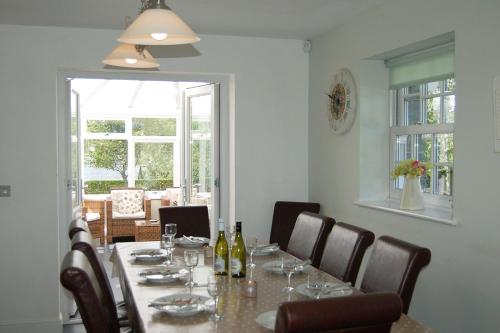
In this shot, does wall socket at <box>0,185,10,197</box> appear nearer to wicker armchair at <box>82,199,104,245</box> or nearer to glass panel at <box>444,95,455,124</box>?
wicker armchair at <box>82,199,104,245</box>

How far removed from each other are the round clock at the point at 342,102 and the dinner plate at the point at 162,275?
7.05ft

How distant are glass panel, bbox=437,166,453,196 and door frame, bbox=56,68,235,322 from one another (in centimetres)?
190

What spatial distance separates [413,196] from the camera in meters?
3.69

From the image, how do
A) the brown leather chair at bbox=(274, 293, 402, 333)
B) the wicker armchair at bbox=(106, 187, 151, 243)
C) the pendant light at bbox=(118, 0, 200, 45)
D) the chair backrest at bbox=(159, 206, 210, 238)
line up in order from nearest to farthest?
the brown leather chair at bbox=(274, 293, 402, 333), the pendant light at bbox=(118, 0, 200, 45), the chair backrest at bbox=(159, 206, 210, 238), the wicker armchair at bbox=(106, 187, 151, 243)

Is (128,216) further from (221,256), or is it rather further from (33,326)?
(221,256)

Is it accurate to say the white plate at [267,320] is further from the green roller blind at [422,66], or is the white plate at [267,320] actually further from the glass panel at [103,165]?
the glass panel at [103,165]

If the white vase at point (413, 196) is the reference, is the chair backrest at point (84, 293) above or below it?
below

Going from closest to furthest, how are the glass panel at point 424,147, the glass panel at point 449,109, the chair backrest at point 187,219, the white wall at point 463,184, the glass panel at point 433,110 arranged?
the white wall at point 463,184 → the glass panel at point 449,109 → the glass panel at point 433,110 → the glass panel at point 424,147 → the chair backrest at point 187,219

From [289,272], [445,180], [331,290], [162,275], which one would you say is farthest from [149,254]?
[445,180]

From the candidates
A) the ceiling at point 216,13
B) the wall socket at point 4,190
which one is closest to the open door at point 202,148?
the ceiling at point 216,13

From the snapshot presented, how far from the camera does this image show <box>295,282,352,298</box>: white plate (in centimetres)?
226

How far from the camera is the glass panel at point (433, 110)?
377 cm

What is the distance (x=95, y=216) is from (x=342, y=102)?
15.2 ft

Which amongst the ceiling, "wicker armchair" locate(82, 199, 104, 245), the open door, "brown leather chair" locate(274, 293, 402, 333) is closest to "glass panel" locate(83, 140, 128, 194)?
"wicker armchair" locate(82, 199, 104, 245)
